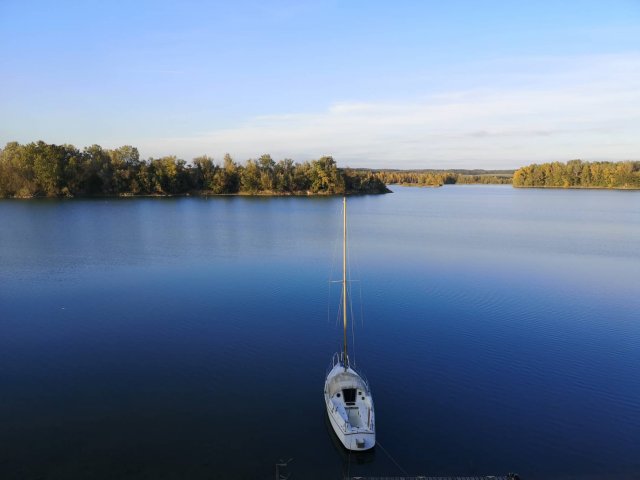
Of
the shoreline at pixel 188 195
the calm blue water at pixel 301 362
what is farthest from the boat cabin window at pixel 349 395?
the shoreline at pixel 188 195

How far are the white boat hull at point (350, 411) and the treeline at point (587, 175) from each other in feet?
635

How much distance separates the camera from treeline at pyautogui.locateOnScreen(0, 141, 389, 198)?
11125cm

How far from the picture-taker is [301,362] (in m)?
20.4

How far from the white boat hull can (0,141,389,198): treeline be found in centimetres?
12000

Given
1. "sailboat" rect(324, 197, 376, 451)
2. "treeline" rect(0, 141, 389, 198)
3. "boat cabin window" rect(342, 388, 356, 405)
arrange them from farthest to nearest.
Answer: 1. "treeline" rect(0, 141, 389, 198)
2. "boat cabin window" rect(342, 388, 356, 405)
3. "sailboat" rect(324, 197, 376, 451)

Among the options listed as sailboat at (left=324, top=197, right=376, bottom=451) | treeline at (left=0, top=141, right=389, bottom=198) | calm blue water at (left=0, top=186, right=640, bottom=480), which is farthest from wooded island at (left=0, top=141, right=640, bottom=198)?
sailboat at (left=324, top=197, right=376, bottom=451)

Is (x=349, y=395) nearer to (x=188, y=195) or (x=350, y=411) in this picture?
(x=350, y=411)

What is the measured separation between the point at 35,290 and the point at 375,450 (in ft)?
90.8

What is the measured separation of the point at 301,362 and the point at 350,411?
5674 millimetres

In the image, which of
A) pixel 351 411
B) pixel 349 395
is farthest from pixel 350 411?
pixel 349 395

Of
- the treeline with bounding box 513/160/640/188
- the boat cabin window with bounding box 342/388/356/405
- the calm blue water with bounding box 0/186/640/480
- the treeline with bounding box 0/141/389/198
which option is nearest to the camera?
the calm blue water with bounding box 0/186/640/480

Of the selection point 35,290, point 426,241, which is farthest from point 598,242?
point 35,290

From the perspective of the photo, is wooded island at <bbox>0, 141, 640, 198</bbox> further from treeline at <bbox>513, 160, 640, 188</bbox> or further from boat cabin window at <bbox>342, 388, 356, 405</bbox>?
boat cabin window at <bbox>342, 388, 356, 405</bbox>

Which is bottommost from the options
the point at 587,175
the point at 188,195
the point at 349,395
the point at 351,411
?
the point at 351,411
